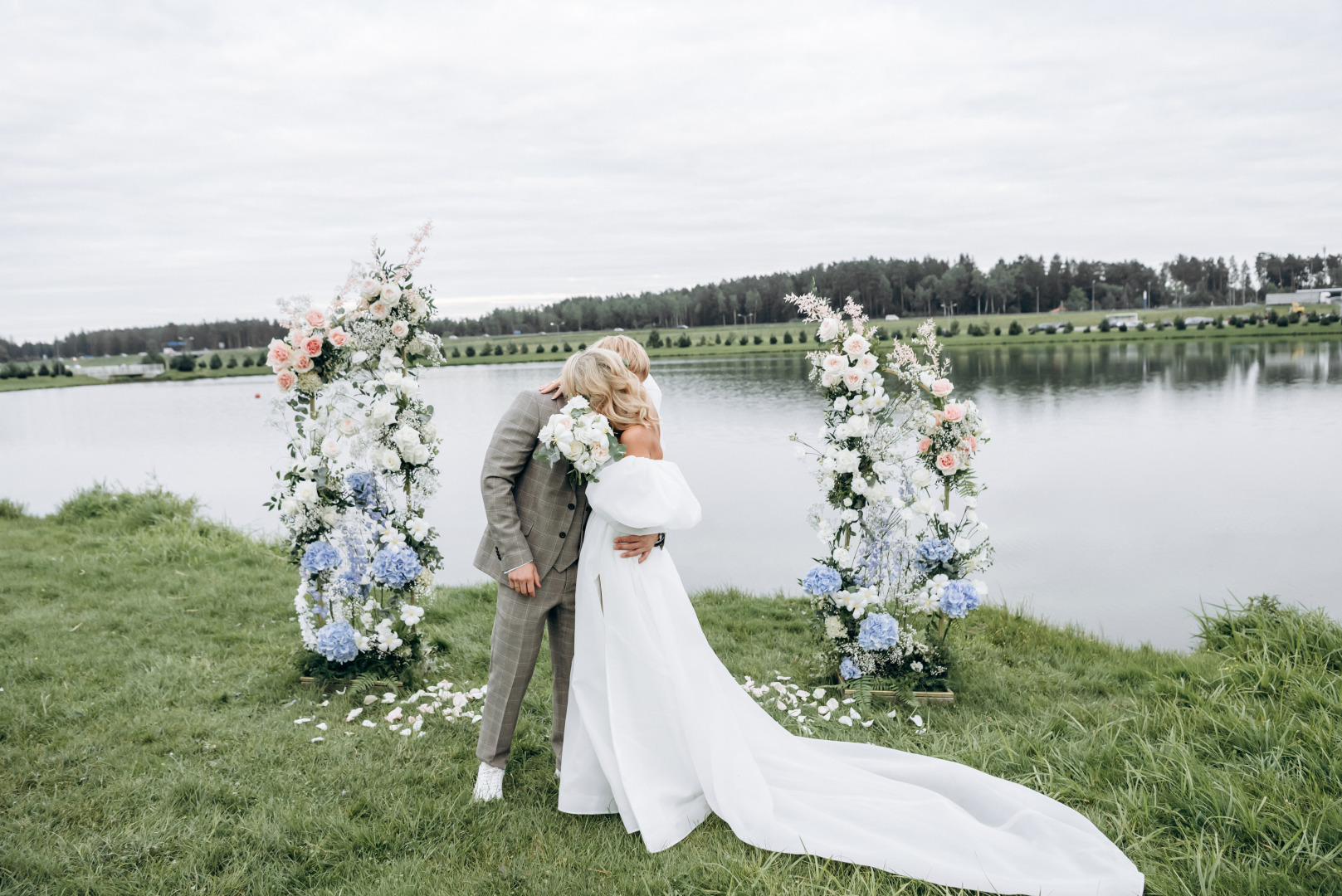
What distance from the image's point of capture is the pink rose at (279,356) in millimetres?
4852

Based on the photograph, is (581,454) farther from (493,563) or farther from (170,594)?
(170,594)

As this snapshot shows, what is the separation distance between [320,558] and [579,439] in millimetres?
2687

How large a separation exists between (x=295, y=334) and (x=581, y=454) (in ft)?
8.57

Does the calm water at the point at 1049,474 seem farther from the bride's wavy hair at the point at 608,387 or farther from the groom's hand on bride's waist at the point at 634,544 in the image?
the bride's wavy hair at the point at 608,387

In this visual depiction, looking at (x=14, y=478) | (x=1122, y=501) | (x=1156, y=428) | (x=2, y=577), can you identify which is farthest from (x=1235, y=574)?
(x=14, y=478)

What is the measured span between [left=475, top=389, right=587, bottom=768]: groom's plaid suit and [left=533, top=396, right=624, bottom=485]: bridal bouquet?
196mm

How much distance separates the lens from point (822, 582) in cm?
500

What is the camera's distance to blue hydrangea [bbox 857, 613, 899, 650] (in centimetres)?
490

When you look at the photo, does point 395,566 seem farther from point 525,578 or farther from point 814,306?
point 814,306

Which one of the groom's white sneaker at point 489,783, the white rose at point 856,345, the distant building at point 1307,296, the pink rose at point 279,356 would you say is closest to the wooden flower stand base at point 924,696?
the white rose at point 856,345

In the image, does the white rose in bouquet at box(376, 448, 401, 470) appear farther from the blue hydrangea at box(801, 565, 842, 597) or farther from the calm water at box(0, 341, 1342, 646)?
the calm water at box(0, 341, 1342, 646)

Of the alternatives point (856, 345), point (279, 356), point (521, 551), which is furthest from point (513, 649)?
point (856, 345)

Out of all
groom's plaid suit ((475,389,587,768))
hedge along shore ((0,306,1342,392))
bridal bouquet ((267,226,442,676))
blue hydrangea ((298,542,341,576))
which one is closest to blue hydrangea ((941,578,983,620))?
groom's plaid suit ((475,389,587,768))

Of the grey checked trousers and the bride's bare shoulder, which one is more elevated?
the bride's bare shoulder
